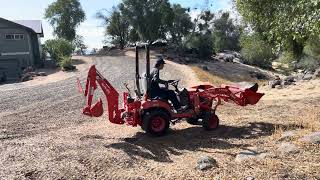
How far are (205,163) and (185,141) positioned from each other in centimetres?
237

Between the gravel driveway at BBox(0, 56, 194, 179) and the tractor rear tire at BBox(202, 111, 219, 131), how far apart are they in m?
1.76

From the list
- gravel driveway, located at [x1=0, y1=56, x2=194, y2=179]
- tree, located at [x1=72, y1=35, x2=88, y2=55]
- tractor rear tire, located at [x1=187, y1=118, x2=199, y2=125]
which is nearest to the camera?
gravel driveway, located at [x1=0, y1=56, x2=194, y2=179]

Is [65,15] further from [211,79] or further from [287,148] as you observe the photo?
[287,148]

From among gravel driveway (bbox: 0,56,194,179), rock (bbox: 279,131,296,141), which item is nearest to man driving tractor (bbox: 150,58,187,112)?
gravel driveway (bbox: 0,56,194,179)

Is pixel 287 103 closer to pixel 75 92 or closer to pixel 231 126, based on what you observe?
pixel 231 126

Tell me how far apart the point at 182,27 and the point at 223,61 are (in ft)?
47.1

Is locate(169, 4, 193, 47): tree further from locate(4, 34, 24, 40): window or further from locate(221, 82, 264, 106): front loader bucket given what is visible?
locate(221, 82, 264, 106): front loader bucket

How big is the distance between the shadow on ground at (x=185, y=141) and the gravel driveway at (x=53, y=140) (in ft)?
1.49

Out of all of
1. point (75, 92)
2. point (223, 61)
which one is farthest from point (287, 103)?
point (223, 61)

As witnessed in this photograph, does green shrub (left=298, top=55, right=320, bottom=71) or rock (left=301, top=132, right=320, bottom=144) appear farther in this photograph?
green shrub (left=298, top=55, right=320, bottom=71)

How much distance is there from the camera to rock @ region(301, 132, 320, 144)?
897 centimetres

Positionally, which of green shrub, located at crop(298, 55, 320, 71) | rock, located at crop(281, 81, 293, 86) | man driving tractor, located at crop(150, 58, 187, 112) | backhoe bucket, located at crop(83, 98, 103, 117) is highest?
man driving tractor, located at crop(150, 58, 187, 112)

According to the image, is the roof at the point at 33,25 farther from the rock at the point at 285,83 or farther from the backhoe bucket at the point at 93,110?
the backhoe bucket at the point at 93,110

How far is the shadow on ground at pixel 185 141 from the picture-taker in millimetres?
9680
